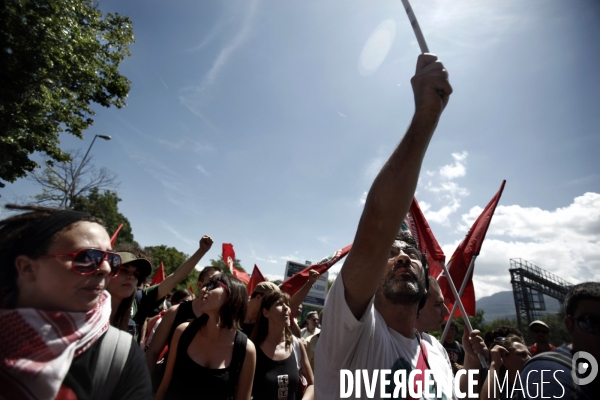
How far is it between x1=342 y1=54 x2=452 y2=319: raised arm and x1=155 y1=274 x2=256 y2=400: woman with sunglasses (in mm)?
1986

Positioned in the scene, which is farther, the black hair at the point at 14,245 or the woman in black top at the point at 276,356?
the woman in black top at the point at 276,356

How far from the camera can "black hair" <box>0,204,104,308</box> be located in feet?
4.31

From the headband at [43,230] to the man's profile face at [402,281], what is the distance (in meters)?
1.70

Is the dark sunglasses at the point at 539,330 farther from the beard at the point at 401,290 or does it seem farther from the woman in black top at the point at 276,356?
the beard at the point at 401,290

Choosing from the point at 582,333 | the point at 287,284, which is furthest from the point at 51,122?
the point at 582,333

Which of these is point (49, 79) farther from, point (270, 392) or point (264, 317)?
point (270, 392)

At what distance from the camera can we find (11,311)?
1197 mm

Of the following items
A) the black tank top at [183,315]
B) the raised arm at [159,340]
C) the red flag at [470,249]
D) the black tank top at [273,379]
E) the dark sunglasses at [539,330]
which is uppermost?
the red flag at [470,249]

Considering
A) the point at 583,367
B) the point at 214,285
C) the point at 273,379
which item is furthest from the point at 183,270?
the point at 583,367

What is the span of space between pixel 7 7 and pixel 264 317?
9821 mm

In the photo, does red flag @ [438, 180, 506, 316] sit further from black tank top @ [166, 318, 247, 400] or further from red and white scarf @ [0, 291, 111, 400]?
red and white scarf @ [0, 291, 111, 400]

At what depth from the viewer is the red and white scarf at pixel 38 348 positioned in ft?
3.57

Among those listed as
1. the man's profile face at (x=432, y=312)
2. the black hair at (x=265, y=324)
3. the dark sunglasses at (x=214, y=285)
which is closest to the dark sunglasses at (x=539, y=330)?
the man's profile face at (x=432, y=312)

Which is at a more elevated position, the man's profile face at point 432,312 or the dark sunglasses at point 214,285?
the dark sunglasses at point 214,285
